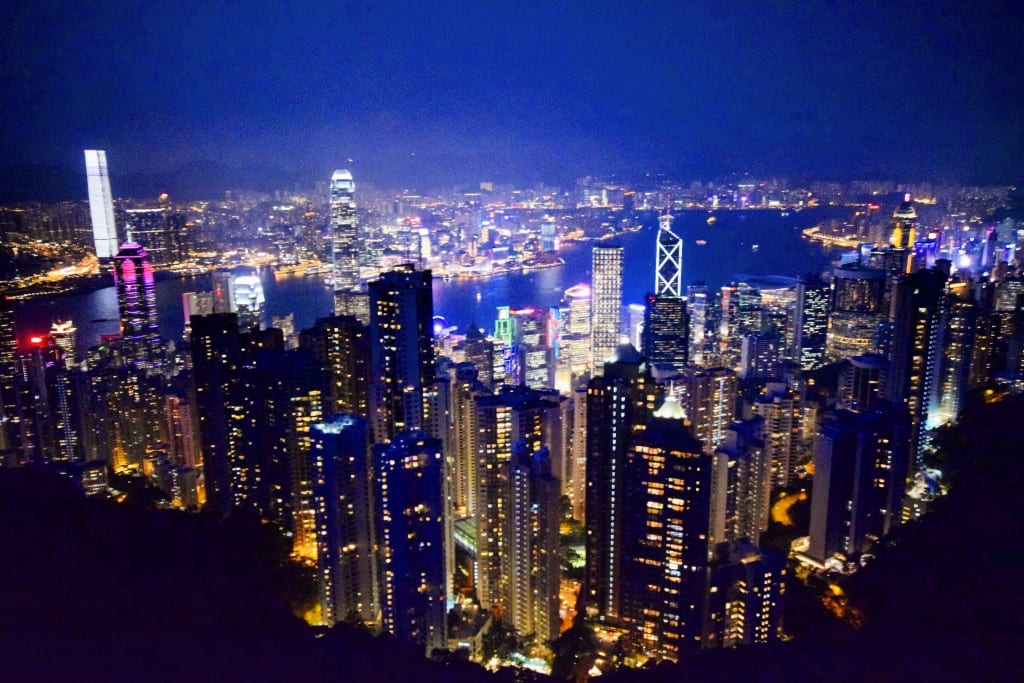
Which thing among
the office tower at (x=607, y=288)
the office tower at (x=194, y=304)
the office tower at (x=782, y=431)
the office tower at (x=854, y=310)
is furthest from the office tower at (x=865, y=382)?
the office tower at (x=194, y=304)

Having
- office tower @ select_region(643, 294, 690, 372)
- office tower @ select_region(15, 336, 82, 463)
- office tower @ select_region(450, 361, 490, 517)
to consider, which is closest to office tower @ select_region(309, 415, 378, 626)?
office tower @ select_region(450, 361, 490, 517)

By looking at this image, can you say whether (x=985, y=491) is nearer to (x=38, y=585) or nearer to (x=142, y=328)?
(x=38, y=585)

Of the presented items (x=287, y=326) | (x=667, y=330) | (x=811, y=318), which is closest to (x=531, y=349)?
(x=667, y=330)

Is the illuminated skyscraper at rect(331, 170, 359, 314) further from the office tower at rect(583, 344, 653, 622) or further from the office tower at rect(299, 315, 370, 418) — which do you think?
the office tower at rect(583, 344, 653, 622)

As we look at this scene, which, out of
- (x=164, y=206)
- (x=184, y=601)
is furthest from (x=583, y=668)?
→ (x=164, y=206)

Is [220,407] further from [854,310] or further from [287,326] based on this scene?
[854,310]

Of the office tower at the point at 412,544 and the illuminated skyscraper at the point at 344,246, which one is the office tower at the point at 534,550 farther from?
the illuminated skyscraper at the point at 344,246
